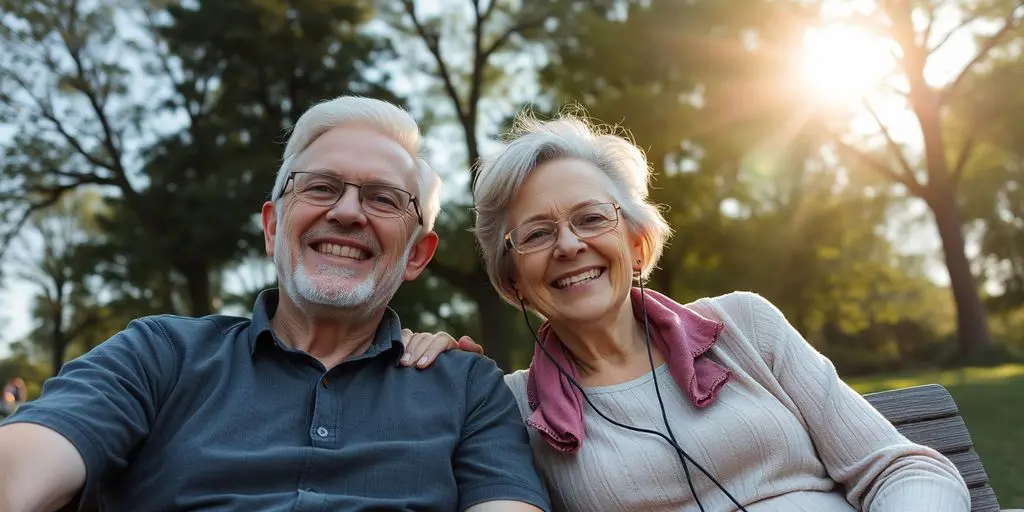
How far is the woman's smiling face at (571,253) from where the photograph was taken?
8.71 ft

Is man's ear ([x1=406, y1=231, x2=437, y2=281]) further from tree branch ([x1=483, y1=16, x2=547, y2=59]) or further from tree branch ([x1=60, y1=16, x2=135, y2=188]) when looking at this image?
tree branch ([x1=60, y1=16, x2=135, y2=188])

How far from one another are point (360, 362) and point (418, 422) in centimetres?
30

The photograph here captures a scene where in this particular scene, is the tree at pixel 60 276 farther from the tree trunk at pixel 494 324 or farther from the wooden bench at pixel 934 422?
the wooden bench at pixel 934 422

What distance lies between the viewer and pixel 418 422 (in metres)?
2.53

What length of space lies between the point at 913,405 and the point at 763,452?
735 millimetres

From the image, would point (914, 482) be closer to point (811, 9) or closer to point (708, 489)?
point (708, 489)

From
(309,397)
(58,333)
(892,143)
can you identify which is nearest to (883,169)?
(892,143)

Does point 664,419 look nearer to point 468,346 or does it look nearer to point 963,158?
point 468,346

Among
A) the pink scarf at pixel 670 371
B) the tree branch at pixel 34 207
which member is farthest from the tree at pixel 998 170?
the tree branch at pixel 34 207

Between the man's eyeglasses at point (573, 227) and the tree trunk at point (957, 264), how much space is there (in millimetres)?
18993

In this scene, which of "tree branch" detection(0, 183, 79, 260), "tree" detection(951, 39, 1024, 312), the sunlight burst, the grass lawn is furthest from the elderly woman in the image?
"tree" detection(951, 39, 1024, 312)

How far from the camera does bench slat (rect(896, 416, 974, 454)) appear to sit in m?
2.77

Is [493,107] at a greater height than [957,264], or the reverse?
[493,107]

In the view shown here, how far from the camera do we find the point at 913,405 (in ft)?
9.26
